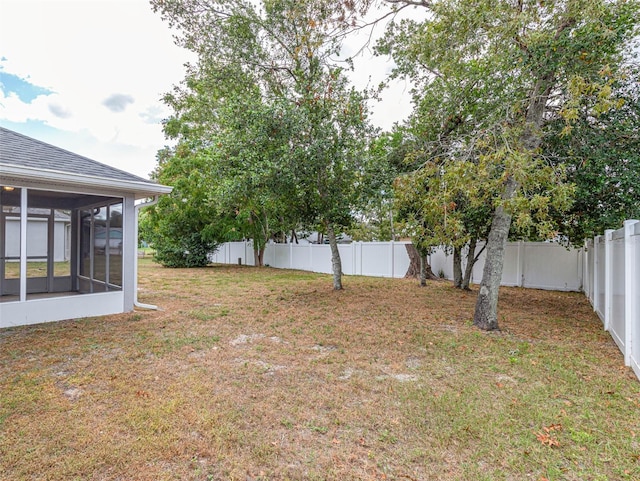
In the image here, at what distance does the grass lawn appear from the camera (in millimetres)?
2318

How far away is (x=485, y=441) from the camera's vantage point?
2586 millimetres

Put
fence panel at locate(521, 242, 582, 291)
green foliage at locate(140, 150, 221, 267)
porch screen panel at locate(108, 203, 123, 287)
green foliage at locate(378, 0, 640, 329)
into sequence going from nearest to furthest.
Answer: green foliage at locate(378, 0, 640, 329) < porch screen panel at locate(108, 203, 123, 287) < fence panel at locate(521, 242, 582, 291) < green foliage at locate(140, 150, 221, 267)

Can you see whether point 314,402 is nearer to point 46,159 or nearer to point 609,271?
point 609,271

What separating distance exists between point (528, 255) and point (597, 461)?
983 centimetres

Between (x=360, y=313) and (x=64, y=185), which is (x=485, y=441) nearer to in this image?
(x=360, y=313)

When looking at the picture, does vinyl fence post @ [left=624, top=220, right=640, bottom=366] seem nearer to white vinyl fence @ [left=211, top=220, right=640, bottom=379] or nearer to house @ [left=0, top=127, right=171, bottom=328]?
white vinyl fence @ [left=211, top=220, right=640, bottom=379]

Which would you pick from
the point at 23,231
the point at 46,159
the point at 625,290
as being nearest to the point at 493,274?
the point at 625,290

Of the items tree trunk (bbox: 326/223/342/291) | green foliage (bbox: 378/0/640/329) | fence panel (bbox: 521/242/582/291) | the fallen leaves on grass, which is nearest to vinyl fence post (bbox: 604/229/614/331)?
green foliage (bbox: 378/0/640/329)

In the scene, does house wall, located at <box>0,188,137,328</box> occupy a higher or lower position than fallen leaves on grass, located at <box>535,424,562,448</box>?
higher

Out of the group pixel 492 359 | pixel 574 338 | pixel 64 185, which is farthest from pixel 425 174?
pixel 64 185

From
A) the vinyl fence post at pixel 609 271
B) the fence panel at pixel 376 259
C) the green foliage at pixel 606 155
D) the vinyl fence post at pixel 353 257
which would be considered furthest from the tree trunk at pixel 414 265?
the vinyl fence post at pixel 609 271

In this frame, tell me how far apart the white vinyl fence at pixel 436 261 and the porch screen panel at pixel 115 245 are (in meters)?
9.22

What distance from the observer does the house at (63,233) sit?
5473mm

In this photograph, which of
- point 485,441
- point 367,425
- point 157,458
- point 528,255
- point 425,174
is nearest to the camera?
point 157,458
